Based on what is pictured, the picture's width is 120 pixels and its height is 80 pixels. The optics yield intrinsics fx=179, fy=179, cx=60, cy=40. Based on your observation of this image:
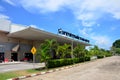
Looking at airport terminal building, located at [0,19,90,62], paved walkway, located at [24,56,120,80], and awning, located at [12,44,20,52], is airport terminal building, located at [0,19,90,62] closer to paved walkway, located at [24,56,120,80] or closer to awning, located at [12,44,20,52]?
awning, located at [12,44,20,52]

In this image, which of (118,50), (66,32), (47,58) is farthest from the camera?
(118,50)

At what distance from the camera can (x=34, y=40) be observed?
4209 centimetres

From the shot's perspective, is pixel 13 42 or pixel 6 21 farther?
pixel 13 42

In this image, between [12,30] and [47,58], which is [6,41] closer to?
[12,30]

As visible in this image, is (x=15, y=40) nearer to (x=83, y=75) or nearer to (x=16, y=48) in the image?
(x=16, y=48)

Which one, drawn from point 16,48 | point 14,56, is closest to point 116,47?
point 14,56

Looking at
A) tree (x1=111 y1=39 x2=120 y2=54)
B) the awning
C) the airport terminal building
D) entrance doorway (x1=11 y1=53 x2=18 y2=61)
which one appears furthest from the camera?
tree (x1=111 y1=39 x2=120 y2=54)

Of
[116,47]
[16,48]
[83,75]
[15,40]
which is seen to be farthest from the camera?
[116,47]

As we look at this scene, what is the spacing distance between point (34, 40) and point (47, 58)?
19630mm

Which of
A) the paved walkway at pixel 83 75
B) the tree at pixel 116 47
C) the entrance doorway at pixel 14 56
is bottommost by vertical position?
the paved walkway at pixel 83 75

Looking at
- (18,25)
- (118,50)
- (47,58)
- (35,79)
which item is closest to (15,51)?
(18,25)

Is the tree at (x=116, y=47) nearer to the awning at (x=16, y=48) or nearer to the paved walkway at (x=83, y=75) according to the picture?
the awning at (x=16, y=48)

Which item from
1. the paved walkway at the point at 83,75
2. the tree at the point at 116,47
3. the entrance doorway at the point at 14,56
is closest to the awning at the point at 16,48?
the entrance doorway at the point at 14,56

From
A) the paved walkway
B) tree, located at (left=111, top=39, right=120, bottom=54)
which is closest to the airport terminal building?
the paved walkway
